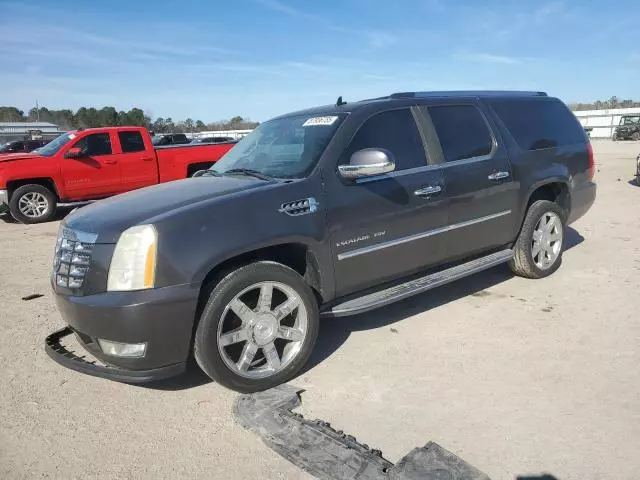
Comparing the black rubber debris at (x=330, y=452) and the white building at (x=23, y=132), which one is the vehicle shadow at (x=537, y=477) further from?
the white building at (x=23, y=132)

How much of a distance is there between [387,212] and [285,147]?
990 mm

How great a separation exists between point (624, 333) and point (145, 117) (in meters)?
68.8

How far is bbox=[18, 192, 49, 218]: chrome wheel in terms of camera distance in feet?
32.9

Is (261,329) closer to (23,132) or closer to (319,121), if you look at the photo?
(319,121)

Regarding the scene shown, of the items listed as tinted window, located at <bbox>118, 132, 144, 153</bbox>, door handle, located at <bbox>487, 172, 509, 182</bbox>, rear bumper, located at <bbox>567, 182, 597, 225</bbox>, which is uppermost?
tinted window, located at <bbox>118, 132, 144, 153</bbox>

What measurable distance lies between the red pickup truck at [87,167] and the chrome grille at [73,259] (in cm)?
800

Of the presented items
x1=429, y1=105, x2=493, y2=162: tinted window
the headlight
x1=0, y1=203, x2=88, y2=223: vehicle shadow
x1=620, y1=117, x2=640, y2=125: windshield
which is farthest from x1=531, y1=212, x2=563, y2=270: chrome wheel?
x1=620, y1=117, x2=640, y2=125: windshield

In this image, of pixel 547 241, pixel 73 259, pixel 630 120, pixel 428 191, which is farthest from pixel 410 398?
pixel 630 120

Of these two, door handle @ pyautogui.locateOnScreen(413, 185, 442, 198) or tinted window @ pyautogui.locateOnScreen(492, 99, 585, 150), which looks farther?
tinted window @ pyautogui.locateOnScreen(492, 99, 585, 150)

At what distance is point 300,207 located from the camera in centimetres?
330

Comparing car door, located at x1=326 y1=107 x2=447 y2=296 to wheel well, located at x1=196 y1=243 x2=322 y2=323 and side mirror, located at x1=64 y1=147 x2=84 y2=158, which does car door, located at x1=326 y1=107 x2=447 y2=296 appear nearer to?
wheel well, located at x1=196 y1=243 x2=322 y2=323

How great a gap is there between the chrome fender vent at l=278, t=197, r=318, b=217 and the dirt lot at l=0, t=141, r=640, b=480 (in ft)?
3.64

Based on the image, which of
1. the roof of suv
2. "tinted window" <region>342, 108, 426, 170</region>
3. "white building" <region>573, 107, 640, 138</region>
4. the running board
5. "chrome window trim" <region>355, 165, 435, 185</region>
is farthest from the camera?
"white building" <region>573, 107, 640, 138</region>

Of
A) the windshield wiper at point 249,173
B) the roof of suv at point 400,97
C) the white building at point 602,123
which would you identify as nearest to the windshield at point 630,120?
the white building at point 602,123
